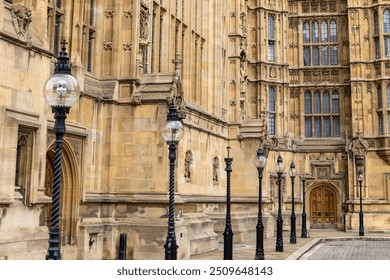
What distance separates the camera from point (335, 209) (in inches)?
1556

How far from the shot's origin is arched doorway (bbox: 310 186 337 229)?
130 feet

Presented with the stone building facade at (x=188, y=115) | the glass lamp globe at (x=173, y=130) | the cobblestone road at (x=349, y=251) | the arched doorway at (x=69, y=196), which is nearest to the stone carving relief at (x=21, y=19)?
the stone building facade at (x=188, y=115)

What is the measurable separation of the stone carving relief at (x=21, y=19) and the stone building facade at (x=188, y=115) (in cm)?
3

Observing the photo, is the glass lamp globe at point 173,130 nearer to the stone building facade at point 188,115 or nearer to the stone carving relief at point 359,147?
the stone building facade at point 188,115

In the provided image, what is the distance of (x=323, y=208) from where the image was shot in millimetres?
39812

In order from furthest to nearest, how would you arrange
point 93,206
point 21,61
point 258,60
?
point 258,60, point 93,206, point 21,61

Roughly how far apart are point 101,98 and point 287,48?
87.0ft

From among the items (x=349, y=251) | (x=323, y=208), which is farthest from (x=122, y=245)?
(x=323, y=208)

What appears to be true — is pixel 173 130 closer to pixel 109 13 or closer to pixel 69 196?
pixel 69 196

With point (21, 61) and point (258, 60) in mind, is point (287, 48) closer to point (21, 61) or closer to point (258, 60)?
point (258, 60)

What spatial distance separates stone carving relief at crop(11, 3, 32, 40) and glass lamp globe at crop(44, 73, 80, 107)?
5167mm

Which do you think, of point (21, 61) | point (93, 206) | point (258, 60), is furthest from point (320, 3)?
point (21, 61)

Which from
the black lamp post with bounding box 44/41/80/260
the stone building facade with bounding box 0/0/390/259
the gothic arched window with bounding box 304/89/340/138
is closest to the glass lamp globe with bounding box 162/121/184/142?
the stone building facade with bounding box 0/0/390/259

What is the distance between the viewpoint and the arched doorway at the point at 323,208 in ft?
130
